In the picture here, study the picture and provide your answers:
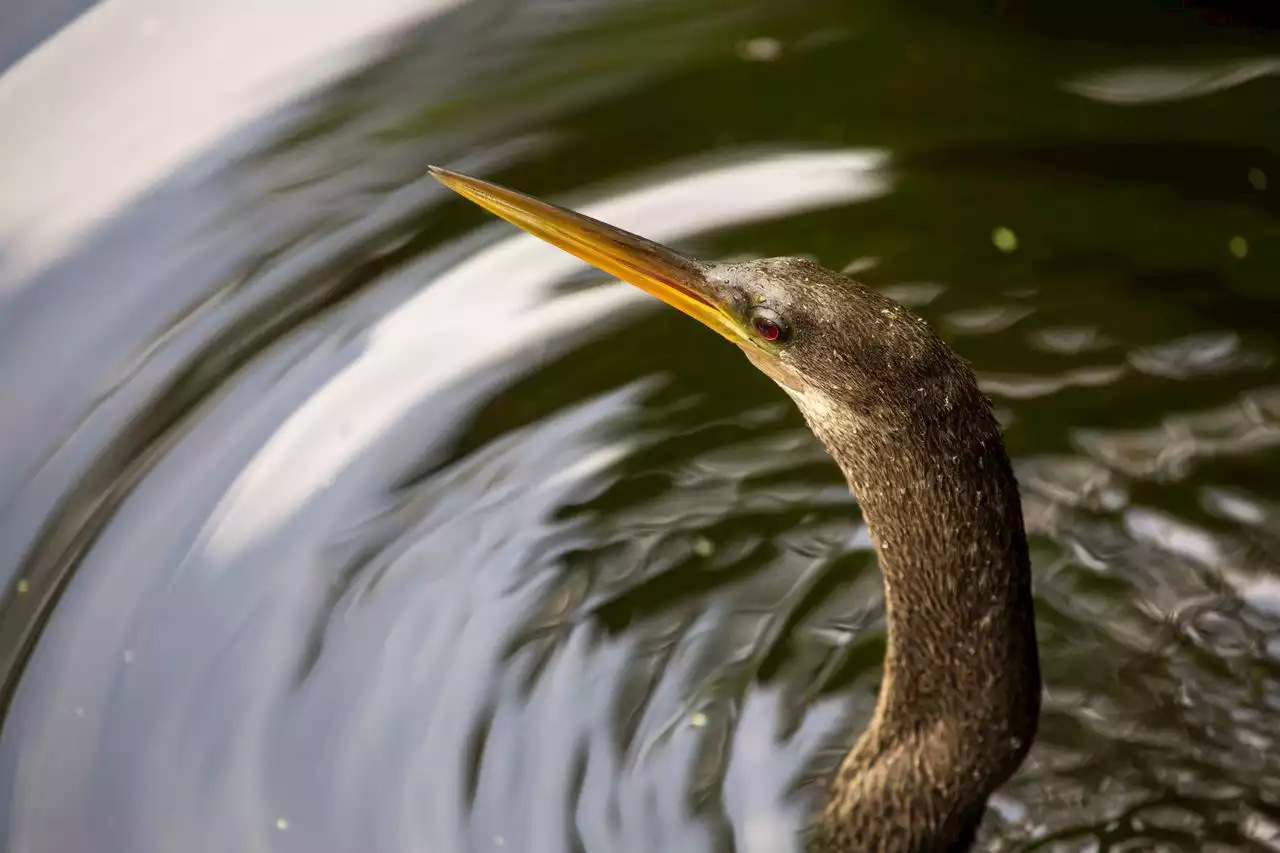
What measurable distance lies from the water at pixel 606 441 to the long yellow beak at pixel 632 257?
2.99 ft

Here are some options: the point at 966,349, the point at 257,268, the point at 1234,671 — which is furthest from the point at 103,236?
the point at 1234,671

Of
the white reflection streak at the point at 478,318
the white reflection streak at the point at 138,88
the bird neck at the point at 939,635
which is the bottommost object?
the bird neck at the point at 939,635

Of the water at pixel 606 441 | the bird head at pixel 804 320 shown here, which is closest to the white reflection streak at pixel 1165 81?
the water at pixel 606 441

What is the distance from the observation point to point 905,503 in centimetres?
253

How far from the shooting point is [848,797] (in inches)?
114

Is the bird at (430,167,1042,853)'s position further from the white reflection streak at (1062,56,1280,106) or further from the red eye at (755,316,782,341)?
the white reflection streak at (1062,56,1280,106)

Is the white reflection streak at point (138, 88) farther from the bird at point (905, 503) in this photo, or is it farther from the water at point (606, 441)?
the bird at point (905, 503)

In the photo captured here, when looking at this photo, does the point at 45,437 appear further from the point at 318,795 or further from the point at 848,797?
the point at 848,797

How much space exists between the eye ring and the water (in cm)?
94

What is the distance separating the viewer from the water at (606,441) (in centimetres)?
301

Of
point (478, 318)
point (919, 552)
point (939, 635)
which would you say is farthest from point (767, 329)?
point (478, 318)

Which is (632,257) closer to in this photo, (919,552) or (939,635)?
(919,552)

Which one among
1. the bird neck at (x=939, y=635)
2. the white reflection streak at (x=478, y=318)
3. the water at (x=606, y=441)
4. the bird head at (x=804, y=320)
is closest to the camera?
the bird head at (x=804, y=320)

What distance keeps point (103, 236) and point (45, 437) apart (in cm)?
60
